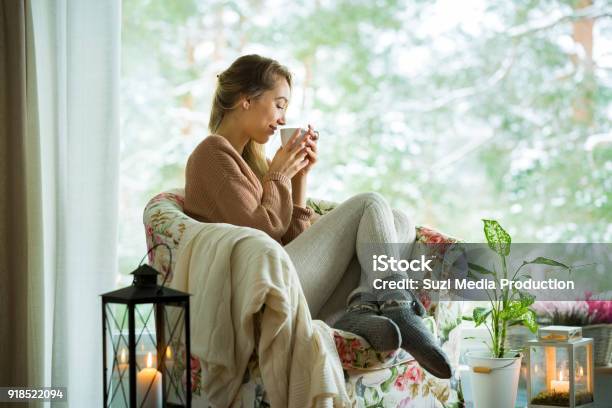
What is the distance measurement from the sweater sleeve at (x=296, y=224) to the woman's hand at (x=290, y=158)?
15 cm

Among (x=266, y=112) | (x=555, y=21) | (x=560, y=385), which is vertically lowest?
(x=560, y=385)

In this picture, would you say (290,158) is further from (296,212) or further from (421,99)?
(421,99)

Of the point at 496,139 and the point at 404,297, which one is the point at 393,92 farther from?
the point at 404,297

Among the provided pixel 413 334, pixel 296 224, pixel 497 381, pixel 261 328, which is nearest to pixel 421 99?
pixel 296 224

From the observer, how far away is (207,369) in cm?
172

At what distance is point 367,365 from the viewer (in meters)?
1.81

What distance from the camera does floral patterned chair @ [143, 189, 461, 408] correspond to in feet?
5.82

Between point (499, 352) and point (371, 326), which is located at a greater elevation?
point (371, 326)

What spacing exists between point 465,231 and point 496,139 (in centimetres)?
49

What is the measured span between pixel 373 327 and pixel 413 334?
0.09 metres

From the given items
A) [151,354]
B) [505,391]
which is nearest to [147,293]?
[151,354]

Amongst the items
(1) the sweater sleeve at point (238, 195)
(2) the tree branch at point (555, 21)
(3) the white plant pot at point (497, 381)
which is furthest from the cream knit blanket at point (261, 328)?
(2) the tree branch at point (555, 21)

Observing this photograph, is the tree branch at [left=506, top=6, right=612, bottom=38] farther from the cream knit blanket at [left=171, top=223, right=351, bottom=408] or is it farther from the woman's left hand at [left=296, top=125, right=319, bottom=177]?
the cream knit blanket at [left=171, top=223, right=351, bottom=408]

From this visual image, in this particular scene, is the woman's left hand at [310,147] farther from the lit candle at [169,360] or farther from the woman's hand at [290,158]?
the lit candle at [169,360]
